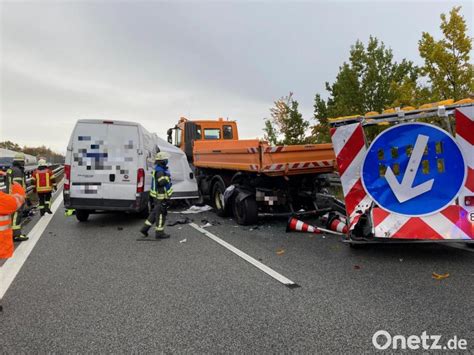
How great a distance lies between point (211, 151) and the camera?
1018cm

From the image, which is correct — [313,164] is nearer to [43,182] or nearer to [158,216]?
[158,216]

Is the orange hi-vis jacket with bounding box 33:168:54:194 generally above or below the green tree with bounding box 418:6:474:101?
below

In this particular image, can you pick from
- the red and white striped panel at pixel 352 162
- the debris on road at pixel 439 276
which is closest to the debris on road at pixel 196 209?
the red and white striped panel at pixel 352 162

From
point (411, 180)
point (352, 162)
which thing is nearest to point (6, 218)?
point (352, 162)

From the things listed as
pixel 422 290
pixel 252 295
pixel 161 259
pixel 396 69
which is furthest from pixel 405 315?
pixel 396 69

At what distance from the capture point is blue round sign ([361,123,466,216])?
16.1 ft

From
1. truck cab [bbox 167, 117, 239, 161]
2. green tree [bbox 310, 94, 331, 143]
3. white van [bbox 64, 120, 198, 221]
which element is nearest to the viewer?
white van [bbox 64, 120, 198, 221]

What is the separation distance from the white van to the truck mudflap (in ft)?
15.5

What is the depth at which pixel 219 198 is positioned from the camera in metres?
9.71

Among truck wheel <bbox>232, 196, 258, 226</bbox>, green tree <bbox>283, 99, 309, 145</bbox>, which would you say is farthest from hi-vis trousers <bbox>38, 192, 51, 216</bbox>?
green tree <bbox>283, 99, 309, 145</bbox>

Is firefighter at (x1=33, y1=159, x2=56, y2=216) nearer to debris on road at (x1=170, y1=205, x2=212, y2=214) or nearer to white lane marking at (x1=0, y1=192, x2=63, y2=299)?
white lane marking at (x1=0, y1=192, x2=63, y2=299)

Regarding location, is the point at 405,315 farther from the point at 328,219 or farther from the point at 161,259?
the point at 328,219

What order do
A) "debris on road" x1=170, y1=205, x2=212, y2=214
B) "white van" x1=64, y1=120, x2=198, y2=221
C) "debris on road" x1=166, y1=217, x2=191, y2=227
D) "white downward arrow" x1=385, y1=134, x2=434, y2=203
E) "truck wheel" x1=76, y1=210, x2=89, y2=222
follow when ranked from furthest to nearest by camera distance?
"debris on road" x1=170, y1=205, x2=212, y2=214
"truck wheel" x1=76, y1=210, x2=89, y2=222
"debris on road" x1=166, y1=217, x2=191, y2=227
"white van" x1=64, y1=120, x2=198, y2=221
"white downward arrow" x1=385, y1=134, x2=434, y2=203

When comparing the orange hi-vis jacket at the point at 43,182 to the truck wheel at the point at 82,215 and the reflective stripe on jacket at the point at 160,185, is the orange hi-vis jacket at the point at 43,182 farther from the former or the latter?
the reflective stripe on jacket at the point at 160,185
